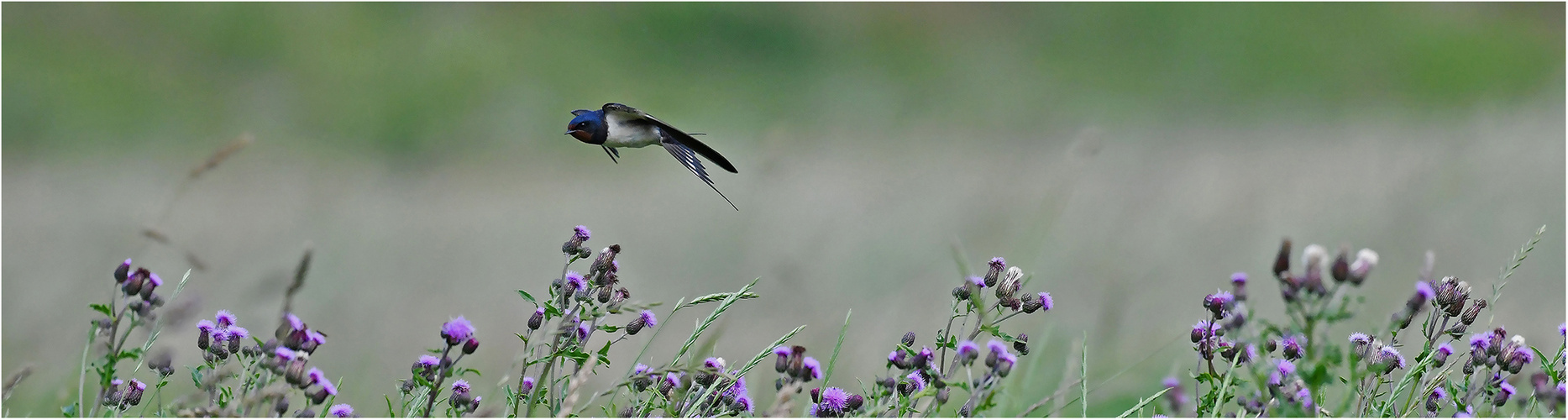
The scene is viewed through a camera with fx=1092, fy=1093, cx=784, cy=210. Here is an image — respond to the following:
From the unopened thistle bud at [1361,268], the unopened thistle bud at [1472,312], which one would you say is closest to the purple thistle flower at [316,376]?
the unopened thistle bud at [1361,268]

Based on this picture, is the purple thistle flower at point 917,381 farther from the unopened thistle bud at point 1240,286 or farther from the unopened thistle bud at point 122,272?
the unopened thistle bud at point 122,272

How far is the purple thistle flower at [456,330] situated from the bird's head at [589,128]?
0.51 meters

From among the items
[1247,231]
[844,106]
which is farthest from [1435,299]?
[844,106]

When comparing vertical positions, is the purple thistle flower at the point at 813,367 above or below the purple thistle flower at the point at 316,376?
below

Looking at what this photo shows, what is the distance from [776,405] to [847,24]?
13.6 meters

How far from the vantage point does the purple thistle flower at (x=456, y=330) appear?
1224mm

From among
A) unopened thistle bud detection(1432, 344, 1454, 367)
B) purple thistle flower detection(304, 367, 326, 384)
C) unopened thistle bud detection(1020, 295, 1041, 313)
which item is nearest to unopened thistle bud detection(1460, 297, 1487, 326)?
unopened thistle bud detection(1432, 344, 1454, 367)

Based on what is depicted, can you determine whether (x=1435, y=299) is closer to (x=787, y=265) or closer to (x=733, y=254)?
(x=787, y=265)

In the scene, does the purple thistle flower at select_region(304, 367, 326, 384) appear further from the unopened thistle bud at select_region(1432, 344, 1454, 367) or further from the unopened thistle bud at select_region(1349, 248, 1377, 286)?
the unopened thistle bud at select_region(1432, 344, 1454, 367)

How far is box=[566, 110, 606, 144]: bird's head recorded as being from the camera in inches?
67.8

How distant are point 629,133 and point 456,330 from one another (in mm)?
595

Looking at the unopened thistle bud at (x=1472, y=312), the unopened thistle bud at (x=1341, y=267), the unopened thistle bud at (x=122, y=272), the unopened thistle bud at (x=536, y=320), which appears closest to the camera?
the unopened thistle bud at (x=1341, y=267)

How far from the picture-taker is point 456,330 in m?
1.23

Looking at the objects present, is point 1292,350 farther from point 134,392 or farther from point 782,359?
point 134,392
